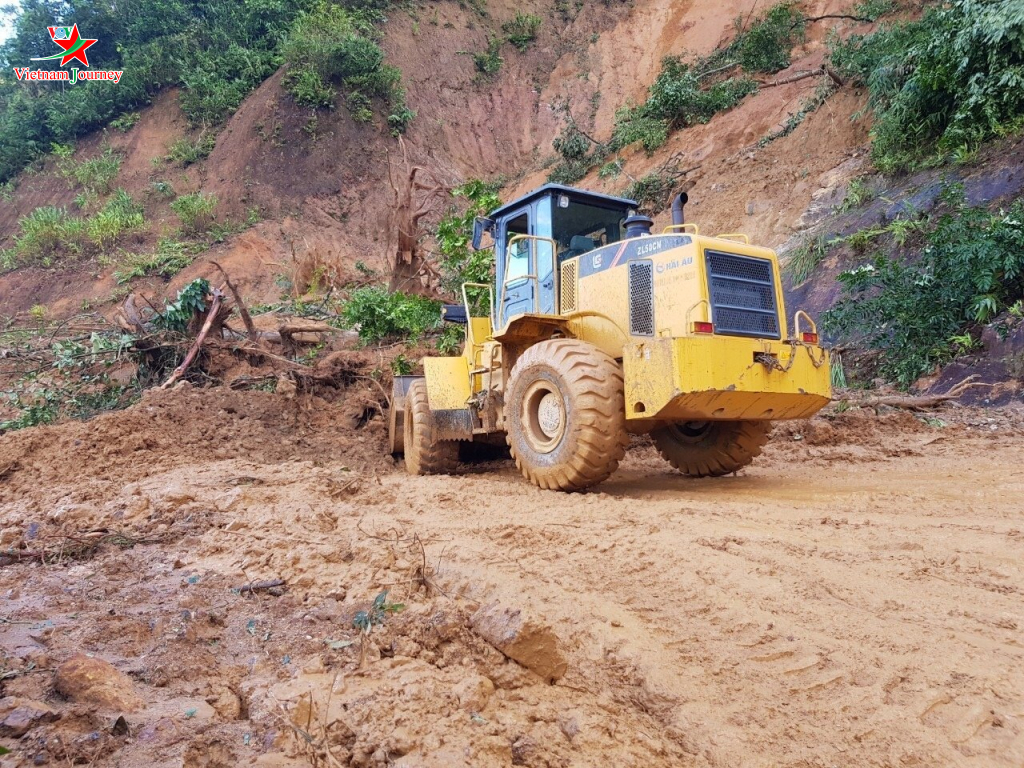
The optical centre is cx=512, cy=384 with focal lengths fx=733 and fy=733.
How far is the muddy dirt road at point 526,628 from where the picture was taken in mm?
2162

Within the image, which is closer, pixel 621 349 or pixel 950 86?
pixel 621 349

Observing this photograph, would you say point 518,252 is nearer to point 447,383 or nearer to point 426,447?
point 447,383

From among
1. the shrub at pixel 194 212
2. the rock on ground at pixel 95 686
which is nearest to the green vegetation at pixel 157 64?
the shrub at pixel 194 212

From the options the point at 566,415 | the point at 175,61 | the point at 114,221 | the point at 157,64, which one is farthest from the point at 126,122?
the point at 566,415

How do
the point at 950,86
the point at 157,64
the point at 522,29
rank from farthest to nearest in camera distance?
1. the point at 522,29
2. the point at 157,64
3. the point at 950,86

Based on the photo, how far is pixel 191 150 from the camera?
27.2 metres

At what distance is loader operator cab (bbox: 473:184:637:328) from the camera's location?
22.8ft

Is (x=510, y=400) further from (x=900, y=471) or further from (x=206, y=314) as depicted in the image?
(x=206, y=314)

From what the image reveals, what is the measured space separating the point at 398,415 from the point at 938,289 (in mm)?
7413

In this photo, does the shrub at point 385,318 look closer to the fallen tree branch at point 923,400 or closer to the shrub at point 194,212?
the fallen tree branch at point 923,400

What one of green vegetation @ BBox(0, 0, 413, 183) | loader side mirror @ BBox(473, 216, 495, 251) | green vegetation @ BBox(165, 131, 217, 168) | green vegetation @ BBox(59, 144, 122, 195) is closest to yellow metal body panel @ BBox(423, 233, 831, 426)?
loader side mirror @ BBox(473, 216, 495, 251)

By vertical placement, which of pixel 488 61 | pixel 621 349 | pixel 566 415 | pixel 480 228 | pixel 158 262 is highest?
pixel 488 61

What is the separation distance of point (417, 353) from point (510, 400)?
192 inches

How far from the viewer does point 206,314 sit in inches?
404
